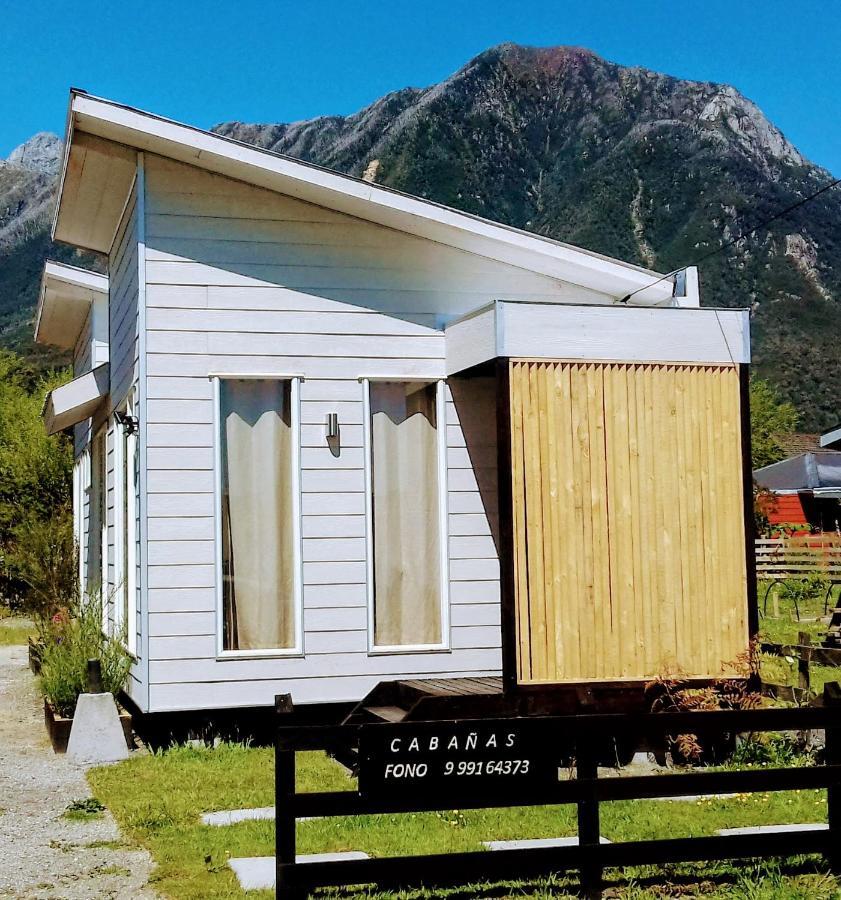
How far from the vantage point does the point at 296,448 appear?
29.5 ft

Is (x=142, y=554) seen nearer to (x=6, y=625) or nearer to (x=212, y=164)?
(x=212, y=164)

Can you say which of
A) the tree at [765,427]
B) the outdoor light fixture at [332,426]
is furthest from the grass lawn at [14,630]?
the tree at [765,427]

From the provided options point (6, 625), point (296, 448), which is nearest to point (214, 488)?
point (296, 448)

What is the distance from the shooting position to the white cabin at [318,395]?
8633 millimetres

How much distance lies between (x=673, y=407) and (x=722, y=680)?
1867mm

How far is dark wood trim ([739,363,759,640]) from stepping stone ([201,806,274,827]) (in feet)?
11.6

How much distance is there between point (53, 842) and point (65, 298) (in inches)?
357

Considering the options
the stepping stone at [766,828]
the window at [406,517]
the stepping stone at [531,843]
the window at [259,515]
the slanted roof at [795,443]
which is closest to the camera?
the stepping stone at [531,843]

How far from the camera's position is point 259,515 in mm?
8930

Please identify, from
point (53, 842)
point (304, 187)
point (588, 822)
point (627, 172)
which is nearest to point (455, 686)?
point (53, 842)

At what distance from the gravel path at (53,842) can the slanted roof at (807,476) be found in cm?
2738

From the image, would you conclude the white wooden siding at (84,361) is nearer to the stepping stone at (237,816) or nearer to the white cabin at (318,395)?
the white cabin at (318,395)

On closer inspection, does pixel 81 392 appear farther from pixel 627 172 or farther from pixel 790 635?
pixel 627 172

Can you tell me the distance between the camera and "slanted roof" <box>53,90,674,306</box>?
8.58 metres
